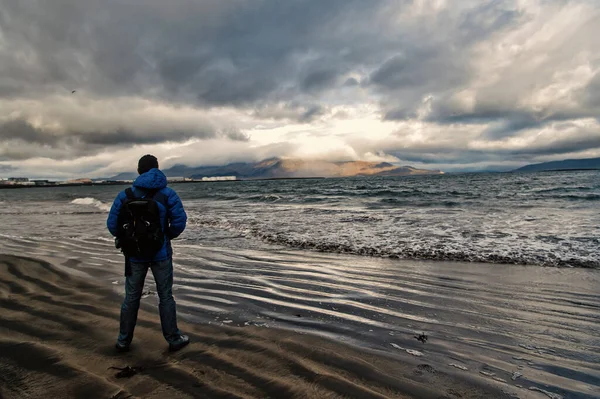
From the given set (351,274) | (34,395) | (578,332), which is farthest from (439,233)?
(34,395)

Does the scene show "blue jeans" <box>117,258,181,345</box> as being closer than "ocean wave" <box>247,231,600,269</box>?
Yes

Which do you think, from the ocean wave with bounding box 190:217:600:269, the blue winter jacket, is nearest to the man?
the blue winter jacket

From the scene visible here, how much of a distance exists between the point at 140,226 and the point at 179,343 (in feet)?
5.39

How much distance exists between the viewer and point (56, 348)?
4328 mm

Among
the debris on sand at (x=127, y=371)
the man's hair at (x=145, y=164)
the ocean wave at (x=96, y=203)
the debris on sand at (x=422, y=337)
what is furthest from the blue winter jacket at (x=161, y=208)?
the ocean wave at (x=96, y=203)

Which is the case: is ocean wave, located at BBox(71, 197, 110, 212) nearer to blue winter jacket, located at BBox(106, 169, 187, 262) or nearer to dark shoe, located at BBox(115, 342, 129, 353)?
dark shoe, located at BBox(115, 342, 129, 353)

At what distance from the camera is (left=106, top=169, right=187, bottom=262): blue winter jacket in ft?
13.6

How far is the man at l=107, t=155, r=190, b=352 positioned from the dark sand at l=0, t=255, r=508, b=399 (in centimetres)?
23

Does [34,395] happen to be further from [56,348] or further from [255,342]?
[255,342]

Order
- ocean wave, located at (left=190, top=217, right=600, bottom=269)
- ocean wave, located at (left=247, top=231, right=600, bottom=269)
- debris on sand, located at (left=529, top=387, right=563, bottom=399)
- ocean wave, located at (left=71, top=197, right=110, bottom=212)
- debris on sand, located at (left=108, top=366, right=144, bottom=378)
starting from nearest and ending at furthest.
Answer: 1. debris on sand, located at (left=529, top=387, right=563, bottom=399)
2. debris on sand, located at (left=108, top=366, right=144, bottom=378)
3. ocean wave, located at (left=247, top=231, right=600, bottom=269)
4. ocean wave, located at (left=190, top=217, right=600, bottom=269)
5. ocean wave, located at (left=71, top=197, right=110, bottom=212)

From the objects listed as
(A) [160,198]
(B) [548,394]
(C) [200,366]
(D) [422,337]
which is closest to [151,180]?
(A) [160,198]

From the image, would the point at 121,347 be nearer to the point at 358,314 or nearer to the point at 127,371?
the point at 127,371

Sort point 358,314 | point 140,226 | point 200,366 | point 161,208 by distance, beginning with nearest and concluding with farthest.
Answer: point 200,366, point 140,226, point 161,208, point 358,314

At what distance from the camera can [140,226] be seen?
409 centimetres
